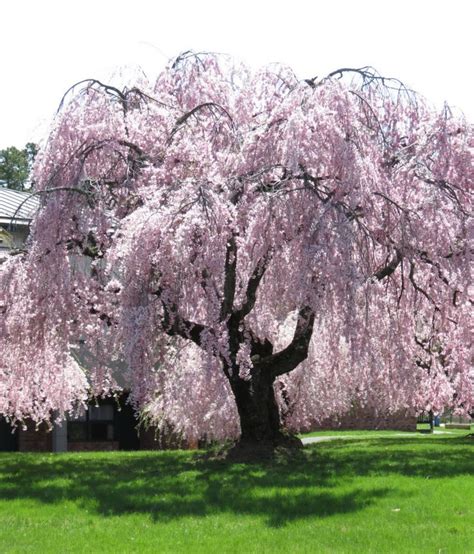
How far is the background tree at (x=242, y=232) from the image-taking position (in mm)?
14070

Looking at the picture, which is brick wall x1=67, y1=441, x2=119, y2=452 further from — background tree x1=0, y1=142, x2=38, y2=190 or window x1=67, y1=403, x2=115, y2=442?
background tree x1=0, y1=142, x2=38, y2=190

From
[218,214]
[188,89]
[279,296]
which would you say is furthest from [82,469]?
[188,89]

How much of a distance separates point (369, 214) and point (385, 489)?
444cm

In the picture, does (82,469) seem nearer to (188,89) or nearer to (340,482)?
(340,482)

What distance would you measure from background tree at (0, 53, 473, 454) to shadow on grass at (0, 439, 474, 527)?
1477 millimetres

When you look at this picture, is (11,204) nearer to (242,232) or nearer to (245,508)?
(242,232)

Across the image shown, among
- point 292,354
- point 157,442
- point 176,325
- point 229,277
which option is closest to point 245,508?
point 176,325

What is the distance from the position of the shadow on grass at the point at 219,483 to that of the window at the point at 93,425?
15220 mm

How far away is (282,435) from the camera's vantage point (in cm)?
1830

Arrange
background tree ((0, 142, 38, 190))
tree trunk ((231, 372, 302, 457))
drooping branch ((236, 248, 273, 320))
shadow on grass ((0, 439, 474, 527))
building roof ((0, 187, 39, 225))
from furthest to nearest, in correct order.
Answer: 1. background tree ((0, 142, 38, 190))
2. building roof ((0, 187, 39, 225))
3. tree trunk ((231, 372, 302, 457))
4. drooping branch ((236, 248, 273, 320))
5. shadow on grass ((0, 439, 474, 527))

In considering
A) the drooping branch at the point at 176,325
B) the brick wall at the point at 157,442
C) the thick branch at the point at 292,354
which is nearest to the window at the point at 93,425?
the brick wall at the point at 157,442

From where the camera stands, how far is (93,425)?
3500cm

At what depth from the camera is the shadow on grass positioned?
1196 centimetres

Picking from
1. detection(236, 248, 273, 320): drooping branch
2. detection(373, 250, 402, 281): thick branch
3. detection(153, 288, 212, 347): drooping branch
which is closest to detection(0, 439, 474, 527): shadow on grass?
detection(153, 288, 212, 347): drooping branch
